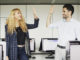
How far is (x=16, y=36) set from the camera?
3248 mm

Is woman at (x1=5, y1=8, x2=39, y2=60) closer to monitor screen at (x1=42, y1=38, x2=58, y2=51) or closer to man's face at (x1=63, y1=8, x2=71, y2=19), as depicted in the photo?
man's face at (x1=63, y1=8, x2=71, y2=19)

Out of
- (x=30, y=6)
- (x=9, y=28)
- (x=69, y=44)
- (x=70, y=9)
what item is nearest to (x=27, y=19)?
(x=30, y=6)

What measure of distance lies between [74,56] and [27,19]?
138 inches

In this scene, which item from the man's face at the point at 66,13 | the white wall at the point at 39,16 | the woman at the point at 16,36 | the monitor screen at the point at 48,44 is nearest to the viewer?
the man's face at the point at 66,13

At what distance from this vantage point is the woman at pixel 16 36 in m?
3.27

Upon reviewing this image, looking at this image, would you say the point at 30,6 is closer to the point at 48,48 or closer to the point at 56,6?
the point at 56,6

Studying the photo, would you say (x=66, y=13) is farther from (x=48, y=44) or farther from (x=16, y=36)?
(x=48, y=44)

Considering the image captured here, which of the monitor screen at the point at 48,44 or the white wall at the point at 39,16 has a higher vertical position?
the white wall at the point at 39,16

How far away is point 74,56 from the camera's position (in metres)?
1.55

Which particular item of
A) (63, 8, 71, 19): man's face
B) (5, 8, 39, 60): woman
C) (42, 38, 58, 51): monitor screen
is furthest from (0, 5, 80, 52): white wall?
(63, 8, 71, 19): man's face

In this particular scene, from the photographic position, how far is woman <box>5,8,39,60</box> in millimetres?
3268

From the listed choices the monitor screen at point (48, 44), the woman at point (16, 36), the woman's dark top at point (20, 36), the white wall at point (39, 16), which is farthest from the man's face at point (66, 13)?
the white wall at point (39, 16)

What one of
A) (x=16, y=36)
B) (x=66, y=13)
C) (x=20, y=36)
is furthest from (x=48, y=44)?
(x=66, y=13)

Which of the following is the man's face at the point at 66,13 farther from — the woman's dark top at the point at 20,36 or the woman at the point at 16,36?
the woman's dark top at the point at 20,36
